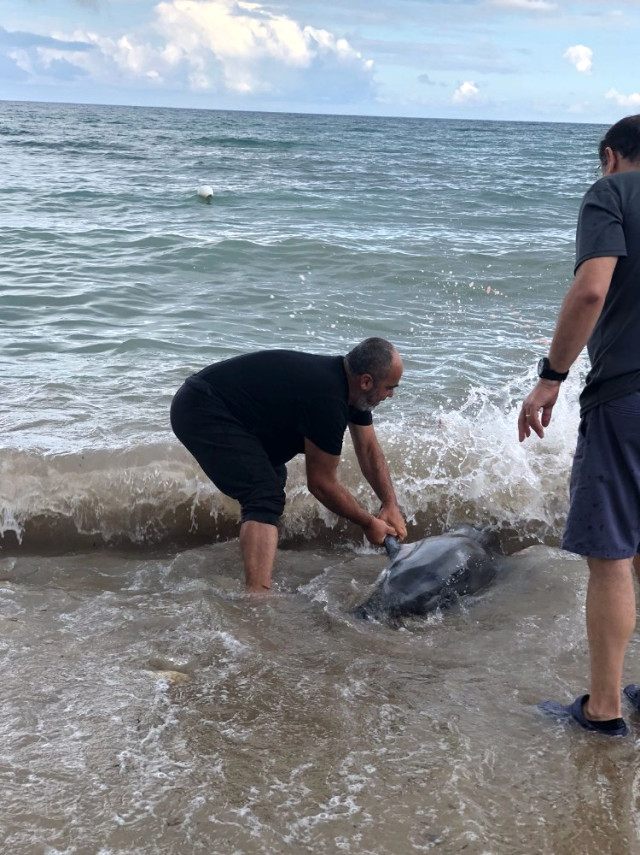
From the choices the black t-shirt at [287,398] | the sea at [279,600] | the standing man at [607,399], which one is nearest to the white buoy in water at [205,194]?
the sea at [279,600]

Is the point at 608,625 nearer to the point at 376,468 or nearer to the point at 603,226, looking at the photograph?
the point at 603,226

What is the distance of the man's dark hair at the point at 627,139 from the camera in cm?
277

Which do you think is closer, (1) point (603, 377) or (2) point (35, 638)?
(1) point (603, 377)

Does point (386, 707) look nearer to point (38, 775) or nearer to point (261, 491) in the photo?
point (38, 775)

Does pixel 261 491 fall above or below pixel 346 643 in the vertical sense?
above

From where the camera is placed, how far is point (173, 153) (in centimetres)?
3281

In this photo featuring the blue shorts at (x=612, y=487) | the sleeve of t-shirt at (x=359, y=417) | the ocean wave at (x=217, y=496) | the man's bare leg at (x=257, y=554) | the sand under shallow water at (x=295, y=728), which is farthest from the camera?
the ocean wave at (x=217, y=496)

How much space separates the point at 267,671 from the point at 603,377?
165cm

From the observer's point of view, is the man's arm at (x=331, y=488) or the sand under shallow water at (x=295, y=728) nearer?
the sand under shallow water at (x=295, y=728)

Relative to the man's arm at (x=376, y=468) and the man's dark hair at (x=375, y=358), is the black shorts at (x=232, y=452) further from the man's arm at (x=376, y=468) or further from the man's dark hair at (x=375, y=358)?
the man's dark hair at (x=375, y=358)

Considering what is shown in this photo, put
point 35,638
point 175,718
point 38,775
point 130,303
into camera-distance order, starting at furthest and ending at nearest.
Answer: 1. point 130,303
2. point 35,638
3. point 175,718
4. point 38,775

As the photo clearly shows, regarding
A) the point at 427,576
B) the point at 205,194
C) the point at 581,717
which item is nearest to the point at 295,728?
the point at 581,717

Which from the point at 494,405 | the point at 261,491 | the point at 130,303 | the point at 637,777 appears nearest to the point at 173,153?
the point at 130,303

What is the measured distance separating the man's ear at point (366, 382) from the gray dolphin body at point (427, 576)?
32.0 inches
